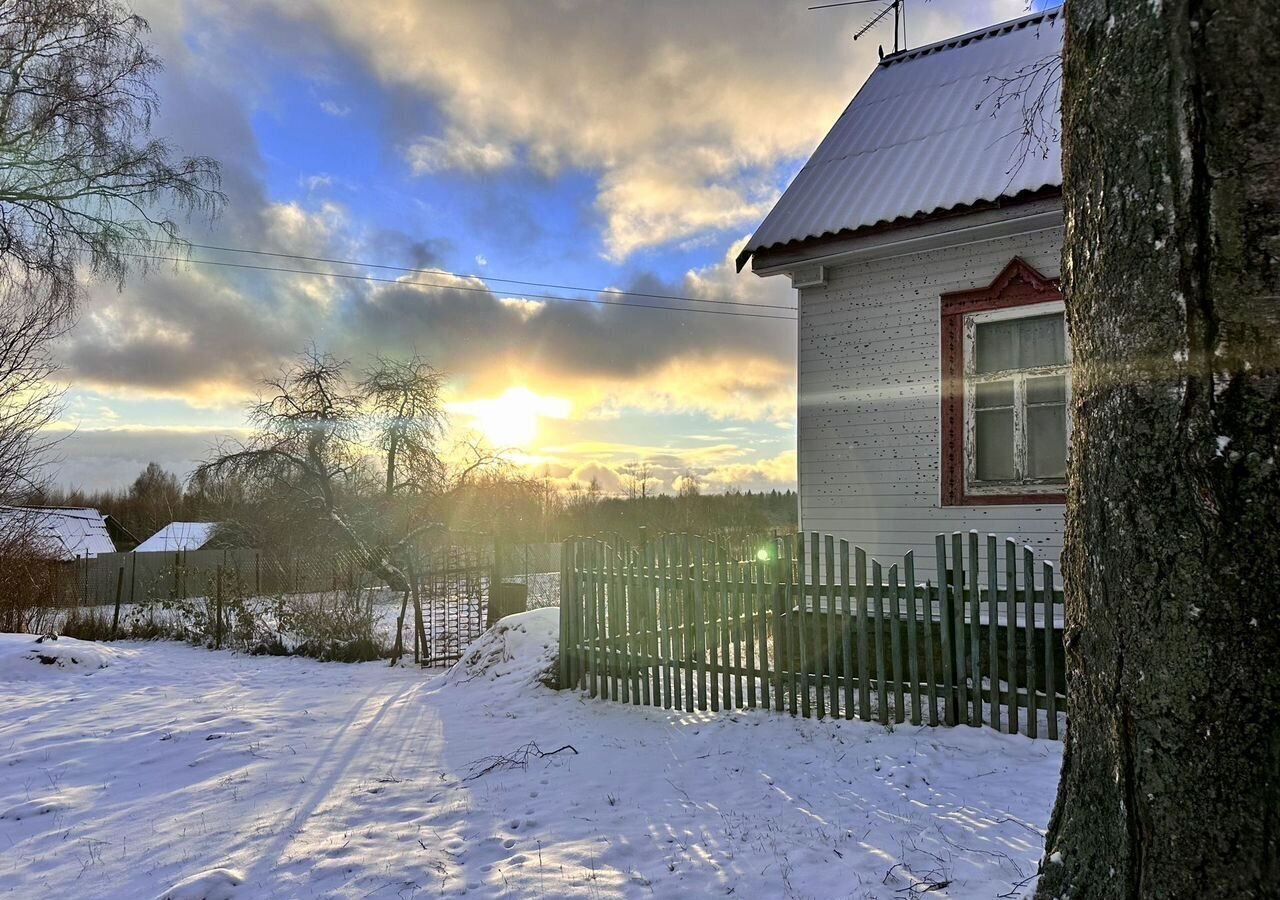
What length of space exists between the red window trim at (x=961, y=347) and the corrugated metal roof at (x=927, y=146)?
2.78ft

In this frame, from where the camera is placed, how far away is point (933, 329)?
23.8 feet

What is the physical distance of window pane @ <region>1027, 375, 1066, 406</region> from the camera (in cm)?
660

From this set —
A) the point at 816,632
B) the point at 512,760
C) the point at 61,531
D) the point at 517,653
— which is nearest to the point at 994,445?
the point at 816,632

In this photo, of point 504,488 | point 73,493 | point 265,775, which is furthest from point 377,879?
point 73,493

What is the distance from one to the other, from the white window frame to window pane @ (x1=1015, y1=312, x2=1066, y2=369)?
0.06m

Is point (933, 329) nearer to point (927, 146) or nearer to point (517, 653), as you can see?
point (927, 146)

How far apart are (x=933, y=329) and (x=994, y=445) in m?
1.28

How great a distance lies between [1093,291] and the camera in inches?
74.0

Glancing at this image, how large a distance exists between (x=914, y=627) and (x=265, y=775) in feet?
16.0

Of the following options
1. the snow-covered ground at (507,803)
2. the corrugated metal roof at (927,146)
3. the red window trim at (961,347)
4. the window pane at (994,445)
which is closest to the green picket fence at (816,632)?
the snow-covered ground at (507,803)

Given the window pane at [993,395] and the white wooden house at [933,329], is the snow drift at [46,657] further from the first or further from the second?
the window pane at [993,395]

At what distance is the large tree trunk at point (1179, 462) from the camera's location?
4.99ft

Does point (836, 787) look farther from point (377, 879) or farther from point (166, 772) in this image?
point (166, 772)

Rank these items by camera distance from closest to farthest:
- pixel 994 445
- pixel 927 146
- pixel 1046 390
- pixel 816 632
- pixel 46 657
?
pixel 816 632
pixel 1046 390
pixel 994 445
pixel 927 146
pixel 46 657
